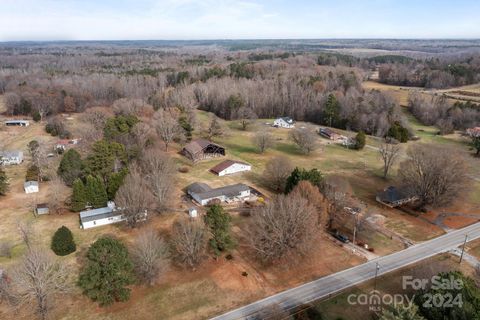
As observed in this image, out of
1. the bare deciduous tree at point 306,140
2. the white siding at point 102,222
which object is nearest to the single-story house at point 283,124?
the bare deciduous tree at point 306,140

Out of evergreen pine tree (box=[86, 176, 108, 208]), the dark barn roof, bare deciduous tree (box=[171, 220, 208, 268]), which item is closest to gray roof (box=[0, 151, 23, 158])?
evergreen pine tree (box=[86, 176, 108, 208])

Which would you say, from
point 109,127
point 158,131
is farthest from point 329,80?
point 109,127

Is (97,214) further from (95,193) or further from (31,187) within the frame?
(31,187)

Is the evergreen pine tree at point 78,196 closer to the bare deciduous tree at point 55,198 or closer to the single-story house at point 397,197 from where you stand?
the bare deciduous tree at point 55,198

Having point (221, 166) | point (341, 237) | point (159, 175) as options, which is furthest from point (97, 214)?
point (341, 237)

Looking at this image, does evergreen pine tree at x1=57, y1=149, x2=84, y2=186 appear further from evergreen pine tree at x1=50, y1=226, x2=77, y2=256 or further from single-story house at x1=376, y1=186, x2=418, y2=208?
single-story house at x1=376, y1=186, x2=418, y2=208
